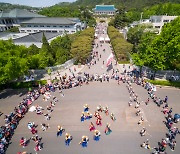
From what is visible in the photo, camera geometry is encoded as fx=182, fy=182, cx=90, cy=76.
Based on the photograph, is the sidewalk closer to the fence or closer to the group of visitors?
the fence

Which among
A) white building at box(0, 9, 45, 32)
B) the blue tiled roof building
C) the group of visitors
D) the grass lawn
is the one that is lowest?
the group of visitors

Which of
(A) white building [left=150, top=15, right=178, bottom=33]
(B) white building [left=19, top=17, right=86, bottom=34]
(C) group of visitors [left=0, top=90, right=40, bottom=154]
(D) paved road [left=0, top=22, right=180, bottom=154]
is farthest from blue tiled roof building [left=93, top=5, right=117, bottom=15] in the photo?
(C) group of visitors [left=0, top=90, right=40, bottom=154]

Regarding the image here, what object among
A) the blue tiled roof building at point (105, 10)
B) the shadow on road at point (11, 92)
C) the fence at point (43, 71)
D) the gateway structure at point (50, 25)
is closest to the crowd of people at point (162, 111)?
the fence at point (43, 71)

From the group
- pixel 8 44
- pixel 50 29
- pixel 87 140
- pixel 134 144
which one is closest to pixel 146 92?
pixel 134 144

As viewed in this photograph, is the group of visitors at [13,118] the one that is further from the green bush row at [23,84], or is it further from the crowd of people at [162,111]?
the crowd of people at [162,111]

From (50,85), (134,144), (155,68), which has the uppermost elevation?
(155,68)

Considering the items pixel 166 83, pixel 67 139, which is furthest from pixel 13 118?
pixel 166 83

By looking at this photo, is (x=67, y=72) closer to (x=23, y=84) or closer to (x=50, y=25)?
(x=23, y=84)

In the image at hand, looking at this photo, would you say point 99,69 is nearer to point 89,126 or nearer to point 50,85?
point 50,85
